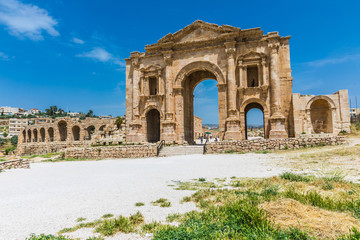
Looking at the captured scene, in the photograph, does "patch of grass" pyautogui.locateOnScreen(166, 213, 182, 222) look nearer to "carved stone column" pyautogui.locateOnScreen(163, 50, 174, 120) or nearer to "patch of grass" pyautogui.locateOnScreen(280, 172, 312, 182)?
"patch of grass" pyautogui.locateOnScreen(280, 172, 312, 182)

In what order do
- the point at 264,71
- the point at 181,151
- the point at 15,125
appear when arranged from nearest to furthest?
1. the point at 181,151
2. the point at 264,71
3. the point at 15,125

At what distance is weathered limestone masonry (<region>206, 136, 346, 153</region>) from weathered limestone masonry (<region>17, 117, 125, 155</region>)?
13.9 m

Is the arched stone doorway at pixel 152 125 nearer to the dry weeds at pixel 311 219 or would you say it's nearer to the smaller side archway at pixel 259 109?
the smaller side archway at pixel 259 109

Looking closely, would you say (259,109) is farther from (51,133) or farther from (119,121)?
(51,133)

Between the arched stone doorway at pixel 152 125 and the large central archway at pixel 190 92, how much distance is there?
4.29 meters

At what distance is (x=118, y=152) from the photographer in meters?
19.1

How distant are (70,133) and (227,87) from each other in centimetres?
2859

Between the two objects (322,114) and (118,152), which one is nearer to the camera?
(118,152)

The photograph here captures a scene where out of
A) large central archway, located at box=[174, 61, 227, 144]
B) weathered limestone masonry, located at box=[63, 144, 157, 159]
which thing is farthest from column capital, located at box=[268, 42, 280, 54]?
weathered limestone masonry, located at box=[63, 144, 157, 159]

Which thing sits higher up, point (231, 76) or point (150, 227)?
point (231, 76)

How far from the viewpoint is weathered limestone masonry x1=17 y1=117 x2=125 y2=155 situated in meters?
29.6

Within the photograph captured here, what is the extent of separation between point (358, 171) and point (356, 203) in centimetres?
422

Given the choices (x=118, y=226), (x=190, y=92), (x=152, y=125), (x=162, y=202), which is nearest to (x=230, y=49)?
(x=190, y=92)

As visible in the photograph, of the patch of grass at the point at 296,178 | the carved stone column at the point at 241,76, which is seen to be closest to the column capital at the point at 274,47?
the carved stone column at the point at 241,76
